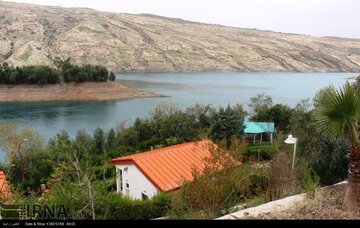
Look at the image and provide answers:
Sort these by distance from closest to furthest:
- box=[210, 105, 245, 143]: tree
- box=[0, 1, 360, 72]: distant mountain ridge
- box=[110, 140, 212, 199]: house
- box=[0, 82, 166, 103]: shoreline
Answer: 1. box=[110, 140, 212, 199]: house
2. box=[210, 105, 245, 143]: tree
3. box=[0, 82, 166, 103]: shoreline
4. box=[0, 1, 360, 72]: distant mountain ridge

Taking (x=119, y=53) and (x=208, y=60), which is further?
(x=208, y=60)

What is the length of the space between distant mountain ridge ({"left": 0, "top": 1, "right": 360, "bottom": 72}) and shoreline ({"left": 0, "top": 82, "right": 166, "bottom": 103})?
30.1m

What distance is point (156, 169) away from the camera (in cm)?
987

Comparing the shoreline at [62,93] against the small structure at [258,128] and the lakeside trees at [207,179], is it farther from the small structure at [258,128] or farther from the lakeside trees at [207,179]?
the lakeside trees at [207,179]

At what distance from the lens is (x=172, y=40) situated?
109 meters

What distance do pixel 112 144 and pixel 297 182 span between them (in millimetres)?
15358

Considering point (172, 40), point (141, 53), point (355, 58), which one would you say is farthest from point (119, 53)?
point (355, 58)

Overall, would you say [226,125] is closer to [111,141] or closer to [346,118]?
[111,141]

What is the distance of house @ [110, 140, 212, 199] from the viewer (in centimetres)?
945

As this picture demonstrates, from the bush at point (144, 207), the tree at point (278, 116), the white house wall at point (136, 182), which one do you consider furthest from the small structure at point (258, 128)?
the bush at point (144, 207)

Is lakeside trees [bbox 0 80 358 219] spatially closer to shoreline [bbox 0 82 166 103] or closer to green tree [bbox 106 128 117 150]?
green tree [bbox 106 128 117 150]

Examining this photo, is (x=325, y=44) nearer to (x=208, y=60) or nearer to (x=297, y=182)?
(x=208, y=60)

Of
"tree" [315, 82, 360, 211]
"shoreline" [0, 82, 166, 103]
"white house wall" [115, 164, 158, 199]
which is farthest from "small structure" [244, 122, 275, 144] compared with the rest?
"shoreline" [0, 82, 166, 103]

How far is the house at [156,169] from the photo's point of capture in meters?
9.45
